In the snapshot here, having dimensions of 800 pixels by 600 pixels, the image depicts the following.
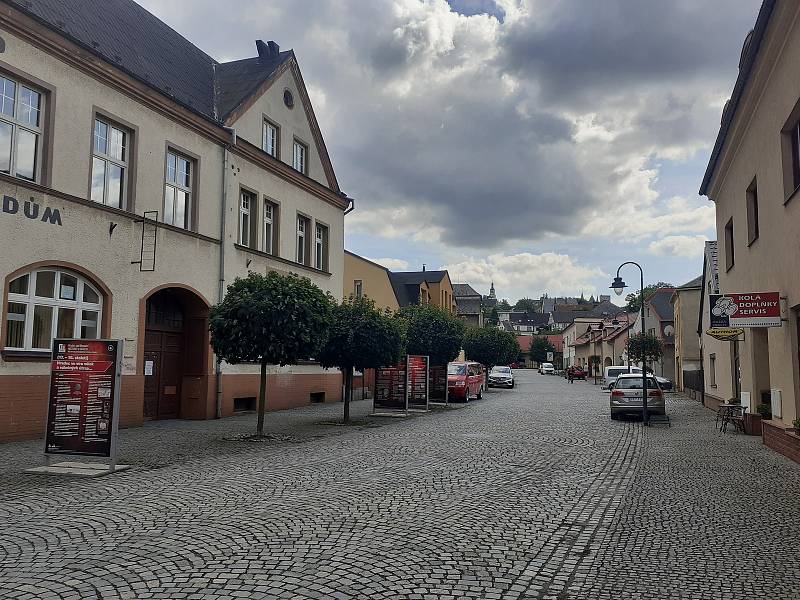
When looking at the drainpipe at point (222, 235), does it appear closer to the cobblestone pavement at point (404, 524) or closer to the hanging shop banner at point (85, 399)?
the cobblestone pavement at point (404, 524)

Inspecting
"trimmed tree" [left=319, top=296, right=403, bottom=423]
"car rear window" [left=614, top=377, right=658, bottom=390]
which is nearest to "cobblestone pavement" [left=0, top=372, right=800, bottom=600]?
"trimmed tree" [left=319, top=296, right=403, bottom=423]

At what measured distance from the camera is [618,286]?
25531 mm

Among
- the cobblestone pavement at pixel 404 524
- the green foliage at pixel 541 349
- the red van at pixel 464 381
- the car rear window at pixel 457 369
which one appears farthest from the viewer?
the green foliage at pixel 541 349

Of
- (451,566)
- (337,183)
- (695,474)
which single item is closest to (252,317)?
(695,474)

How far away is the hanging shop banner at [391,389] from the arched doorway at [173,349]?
19.2 feet

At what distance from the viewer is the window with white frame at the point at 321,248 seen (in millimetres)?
27781

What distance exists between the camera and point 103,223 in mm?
16391

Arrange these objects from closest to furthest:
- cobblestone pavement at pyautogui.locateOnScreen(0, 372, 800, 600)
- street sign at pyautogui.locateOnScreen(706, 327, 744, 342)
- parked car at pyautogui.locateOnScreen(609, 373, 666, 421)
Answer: cobblestone pavement at pyautogui.locateOnScreen(0, 372, 800, 600)
street sign at pyautogui.locateOnScreen(706, 327, 744, 342)
parked car at pyautogui.locateOnScreen(609, 373, 666, 421)

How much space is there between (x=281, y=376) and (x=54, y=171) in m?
11.1

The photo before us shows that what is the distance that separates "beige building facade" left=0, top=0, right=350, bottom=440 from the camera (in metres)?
14.4

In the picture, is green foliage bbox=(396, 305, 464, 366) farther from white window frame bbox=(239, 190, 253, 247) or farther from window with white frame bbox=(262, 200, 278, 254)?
white window frame bbox=(239, 190, 253, 247)

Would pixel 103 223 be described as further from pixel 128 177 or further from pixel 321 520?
pixel 321 520

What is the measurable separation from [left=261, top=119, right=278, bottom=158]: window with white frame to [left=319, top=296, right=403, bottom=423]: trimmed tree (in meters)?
7.29

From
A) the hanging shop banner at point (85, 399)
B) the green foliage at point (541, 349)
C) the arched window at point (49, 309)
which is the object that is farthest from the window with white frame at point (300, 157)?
the green foliage at point (541, 349)
